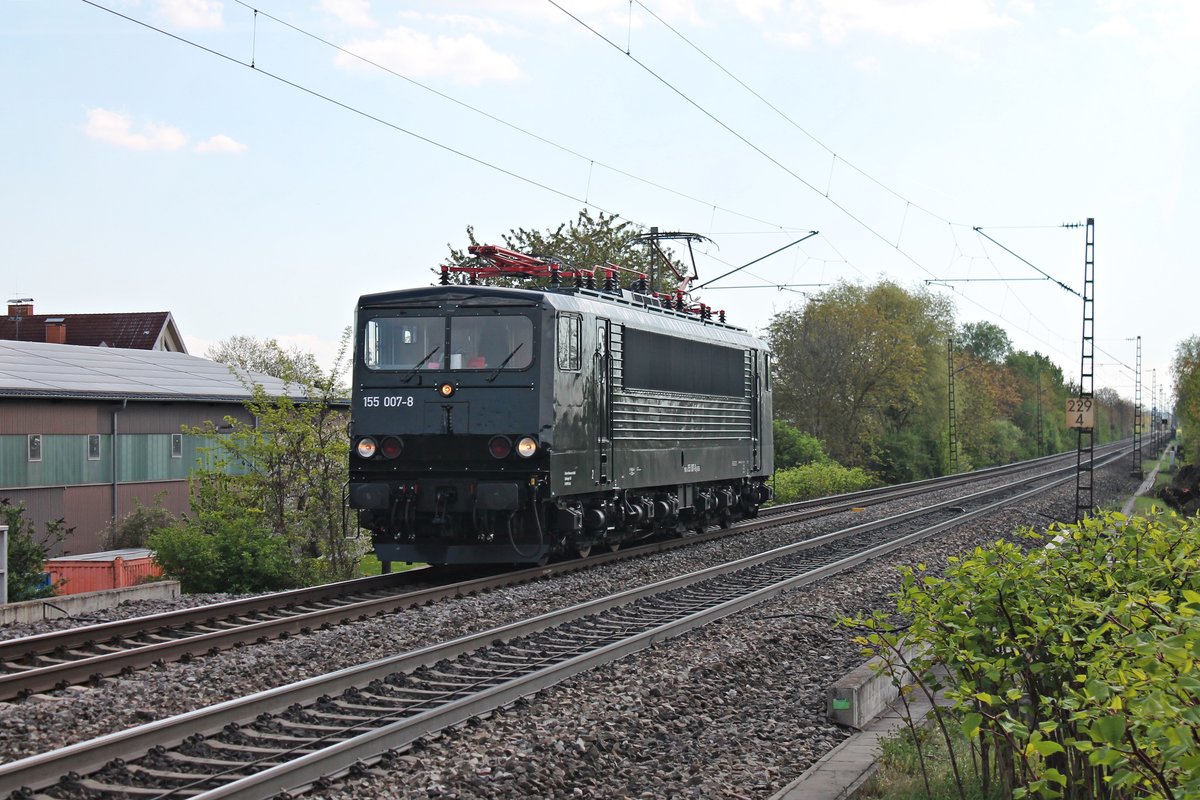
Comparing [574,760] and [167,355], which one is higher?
[167,355]

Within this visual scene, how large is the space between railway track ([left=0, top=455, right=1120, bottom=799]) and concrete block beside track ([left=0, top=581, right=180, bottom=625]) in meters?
4.78

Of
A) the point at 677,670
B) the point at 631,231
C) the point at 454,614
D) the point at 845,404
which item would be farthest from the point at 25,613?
the point at 845,404

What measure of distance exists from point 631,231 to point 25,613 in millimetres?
25302

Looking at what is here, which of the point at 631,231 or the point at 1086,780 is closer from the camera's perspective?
the point at 1086,780

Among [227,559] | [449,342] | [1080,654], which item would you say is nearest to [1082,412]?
[449,342]

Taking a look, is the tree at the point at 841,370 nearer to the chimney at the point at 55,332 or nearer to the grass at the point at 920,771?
the chimney at the point at 55,332

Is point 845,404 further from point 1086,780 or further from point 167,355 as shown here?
point 1086,780

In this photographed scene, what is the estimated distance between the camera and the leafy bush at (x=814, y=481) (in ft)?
124

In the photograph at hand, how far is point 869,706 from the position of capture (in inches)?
335

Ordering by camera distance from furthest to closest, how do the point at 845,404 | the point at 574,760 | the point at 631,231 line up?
the point at 845,404 < the point at 631,231 < the point at 574,760

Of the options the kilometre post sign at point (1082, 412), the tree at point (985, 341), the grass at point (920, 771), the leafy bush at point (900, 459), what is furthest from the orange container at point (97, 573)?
the tree at point (985, 341)

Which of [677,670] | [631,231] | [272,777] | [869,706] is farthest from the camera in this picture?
[631,231]

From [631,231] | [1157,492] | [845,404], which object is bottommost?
[1157,492]

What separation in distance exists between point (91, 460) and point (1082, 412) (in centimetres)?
2107
